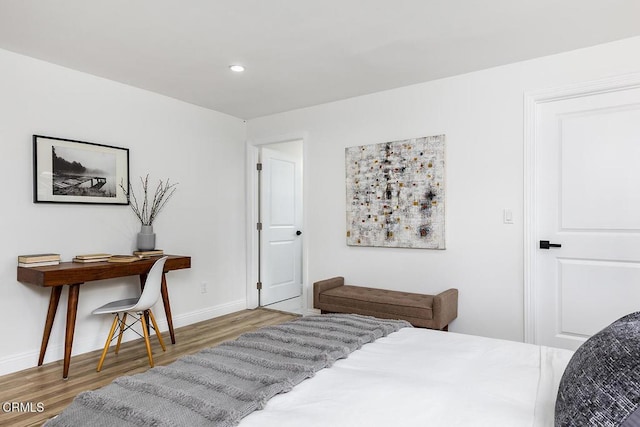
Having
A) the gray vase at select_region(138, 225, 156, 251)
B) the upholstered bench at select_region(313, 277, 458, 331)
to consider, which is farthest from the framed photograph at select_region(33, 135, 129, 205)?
the upholstered bench at select_region(313, 277, 458, 331)

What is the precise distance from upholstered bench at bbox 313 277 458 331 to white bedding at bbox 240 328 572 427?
127 cm

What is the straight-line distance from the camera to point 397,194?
363cm

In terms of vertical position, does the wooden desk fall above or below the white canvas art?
below

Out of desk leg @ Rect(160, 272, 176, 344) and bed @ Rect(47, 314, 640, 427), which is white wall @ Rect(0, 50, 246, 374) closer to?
desk leg @ Rect(160, 272, 176, 344)

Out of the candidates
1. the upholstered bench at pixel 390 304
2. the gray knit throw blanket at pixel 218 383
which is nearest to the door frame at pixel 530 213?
the upholstered bench at pixel 390 304

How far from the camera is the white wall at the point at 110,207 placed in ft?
9.36

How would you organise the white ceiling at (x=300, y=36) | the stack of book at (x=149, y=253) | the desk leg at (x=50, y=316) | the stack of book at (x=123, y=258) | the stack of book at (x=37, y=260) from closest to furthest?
1. the white ceiling at (x=300, y=36)
2. the stack of book at (x=37, y=260)
3. the desk leg at (x=50, y=316)
4. the stack of book at (x=123, y=258)
5. the stack of book at (x=149, y=253)

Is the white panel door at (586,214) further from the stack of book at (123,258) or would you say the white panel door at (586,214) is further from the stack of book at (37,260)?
the stack of book at (37,260)

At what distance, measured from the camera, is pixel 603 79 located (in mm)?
2719

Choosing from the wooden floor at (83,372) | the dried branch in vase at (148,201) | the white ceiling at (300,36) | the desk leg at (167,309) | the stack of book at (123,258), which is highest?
the white ceiling at (300,36)

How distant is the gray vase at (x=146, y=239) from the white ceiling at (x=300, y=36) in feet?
4.42

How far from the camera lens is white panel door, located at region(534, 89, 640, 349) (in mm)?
2689

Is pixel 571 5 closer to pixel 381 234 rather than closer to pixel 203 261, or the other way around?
pixel 381 234

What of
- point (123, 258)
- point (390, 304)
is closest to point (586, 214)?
point (390, 304)
